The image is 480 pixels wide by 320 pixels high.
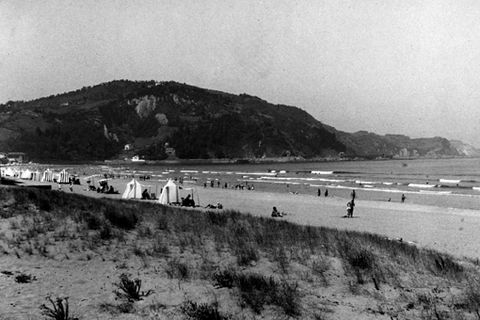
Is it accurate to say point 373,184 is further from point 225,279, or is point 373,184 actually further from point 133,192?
→ point 225,279

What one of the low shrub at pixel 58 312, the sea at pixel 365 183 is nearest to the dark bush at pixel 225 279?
the low shrub at pixel 58 312

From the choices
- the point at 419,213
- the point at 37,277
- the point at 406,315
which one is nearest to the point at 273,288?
the point at 406,315

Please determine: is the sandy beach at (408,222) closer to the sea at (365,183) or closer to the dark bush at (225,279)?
the sea at (365,183)

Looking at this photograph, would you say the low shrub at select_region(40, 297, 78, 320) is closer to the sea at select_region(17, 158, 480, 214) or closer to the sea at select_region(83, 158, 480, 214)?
the sea at select_region(17, 158, 480, 214)

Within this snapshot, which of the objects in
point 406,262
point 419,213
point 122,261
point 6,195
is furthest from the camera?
point 419,213

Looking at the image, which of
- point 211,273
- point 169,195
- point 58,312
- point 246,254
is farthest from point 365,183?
point 58,312

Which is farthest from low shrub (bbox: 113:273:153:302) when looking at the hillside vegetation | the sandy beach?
the sandy beach

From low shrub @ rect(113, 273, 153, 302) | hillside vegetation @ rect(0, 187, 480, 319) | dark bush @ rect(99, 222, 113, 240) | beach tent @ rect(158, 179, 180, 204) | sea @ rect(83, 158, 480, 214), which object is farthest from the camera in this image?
sea @ rect(83, 158, 480, 214)

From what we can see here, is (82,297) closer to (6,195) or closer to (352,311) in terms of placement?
(352,311)
